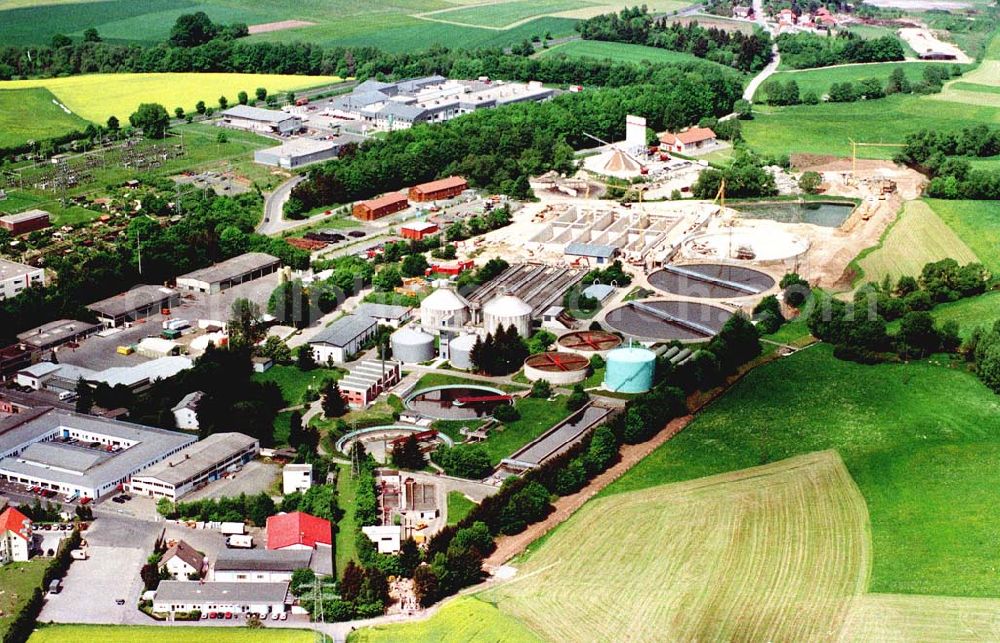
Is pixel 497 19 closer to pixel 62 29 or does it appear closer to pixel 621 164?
pixel 62 29

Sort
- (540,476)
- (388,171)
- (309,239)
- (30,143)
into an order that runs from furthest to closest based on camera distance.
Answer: (30,143) → (388,171) → (309,239) → (540,476)

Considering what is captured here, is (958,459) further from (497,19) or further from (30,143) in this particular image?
(497,19)

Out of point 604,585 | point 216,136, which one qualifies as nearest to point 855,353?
point 604,585

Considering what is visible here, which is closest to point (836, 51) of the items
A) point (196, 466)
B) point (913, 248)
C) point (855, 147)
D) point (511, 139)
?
point (855, 147)

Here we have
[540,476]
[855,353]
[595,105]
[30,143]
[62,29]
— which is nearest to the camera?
[540,476]

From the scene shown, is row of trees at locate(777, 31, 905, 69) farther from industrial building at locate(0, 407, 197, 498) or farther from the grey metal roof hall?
industrial building at locate(0, 407, 197, 498)

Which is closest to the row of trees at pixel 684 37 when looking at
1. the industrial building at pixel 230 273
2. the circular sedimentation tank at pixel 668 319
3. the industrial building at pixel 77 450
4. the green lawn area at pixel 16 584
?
the circular sedimentation tank at pixel 668 319

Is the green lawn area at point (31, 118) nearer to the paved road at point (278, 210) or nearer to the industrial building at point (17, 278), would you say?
the paved road at point (278, 210)

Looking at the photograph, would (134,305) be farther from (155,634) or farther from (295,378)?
(155,634)

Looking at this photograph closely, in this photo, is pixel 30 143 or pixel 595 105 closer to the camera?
pixel 30 143
